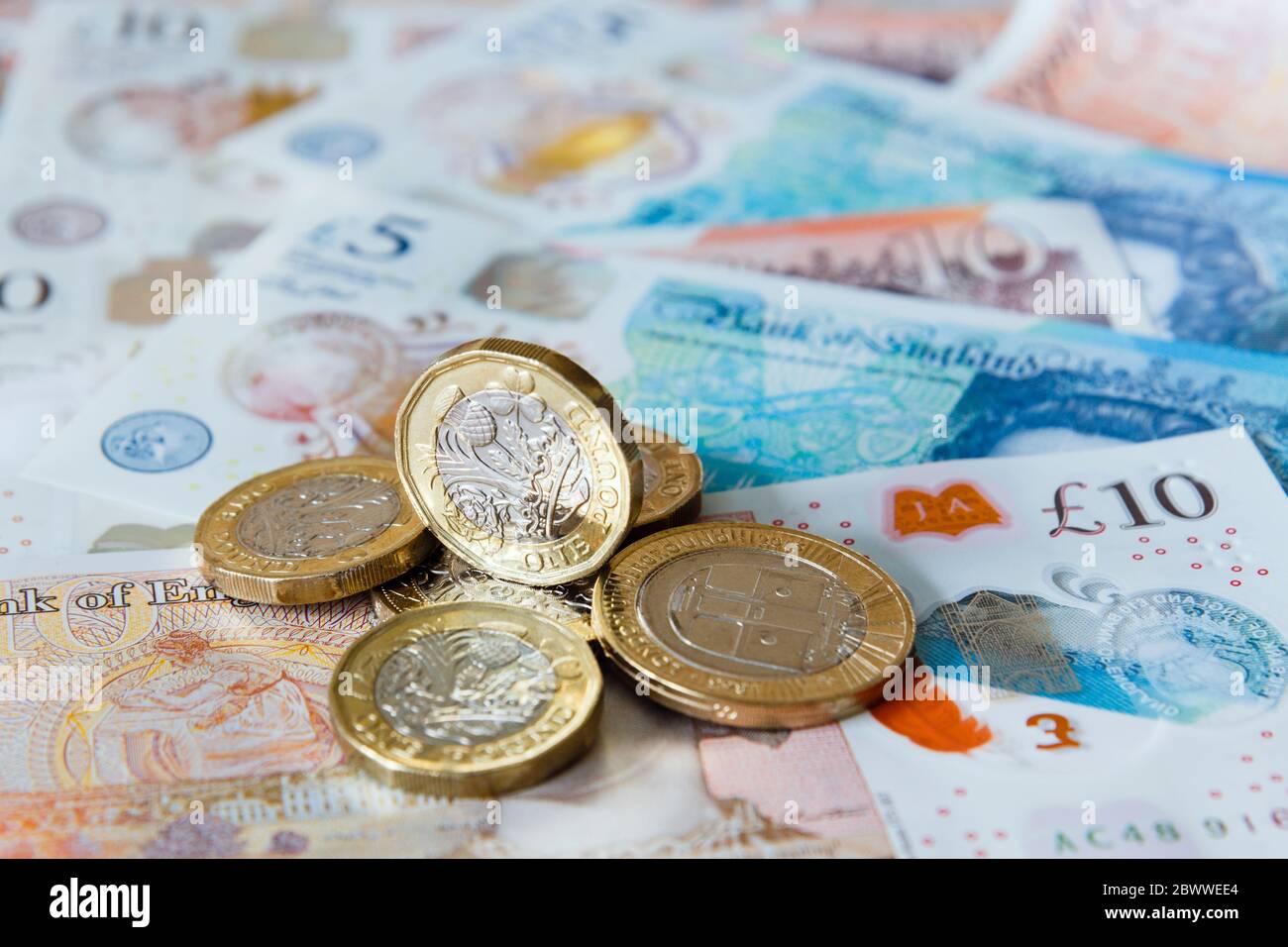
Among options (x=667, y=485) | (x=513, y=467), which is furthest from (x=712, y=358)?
(x=513, y=467)

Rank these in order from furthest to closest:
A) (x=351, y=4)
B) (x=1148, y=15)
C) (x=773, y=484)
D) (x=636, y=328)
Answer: (x=351, y=4) → (x=1148, y=15) → (x=636, y=328) → (x=773, y=484)

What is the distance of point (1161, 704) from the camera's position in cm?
127

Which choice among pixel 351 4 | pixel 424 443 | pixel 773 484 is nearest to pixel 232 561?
pixel 424 443

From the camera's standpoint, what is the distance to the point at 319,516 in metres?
1.45

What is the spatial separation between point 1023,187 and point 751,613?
1307 mm

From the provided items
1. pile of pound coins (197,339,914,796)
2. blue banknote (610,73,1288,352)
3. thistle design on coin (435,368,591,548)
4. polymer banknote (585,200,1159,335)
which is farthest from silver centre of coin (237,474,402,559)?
blue banknote (610,73,1288,352)

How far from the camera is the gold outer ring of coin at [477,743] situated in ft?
3.74

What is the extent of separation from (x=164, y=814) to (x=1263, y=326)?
62.6 inches

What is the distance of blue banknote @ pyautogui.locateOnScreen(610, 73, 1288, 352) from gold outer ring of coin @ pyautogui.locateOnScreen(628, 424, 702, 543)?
0.75 metres

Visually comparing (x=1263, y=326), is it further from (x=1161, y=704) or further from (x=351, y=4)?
(x=351, y=4)

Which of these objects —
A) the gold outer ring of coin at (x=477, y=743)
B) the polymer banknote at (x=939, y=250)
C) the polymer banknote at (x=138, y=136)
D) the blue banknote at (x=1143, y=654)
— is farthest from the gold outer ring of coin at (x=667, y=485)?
the polymer banknote at (x=138, y=136)

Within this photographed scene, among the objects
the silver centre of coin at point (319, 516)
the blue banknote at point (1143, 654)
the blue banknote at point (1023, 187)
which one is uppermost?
the blue banknote at point (1023, 187)

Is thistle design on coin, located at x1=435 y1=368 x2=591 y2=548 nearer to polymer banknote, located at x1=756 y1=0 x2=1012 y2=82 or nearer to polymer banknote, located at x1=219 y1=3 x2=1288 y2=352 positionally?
polymer banknote, located at x1=219 y1=3 x2=1288 y2=352

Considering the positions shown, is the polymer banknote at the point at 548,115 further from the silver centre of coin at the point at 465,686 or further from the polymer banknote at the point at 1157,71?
the silver centre of coin at the point at 465,686
